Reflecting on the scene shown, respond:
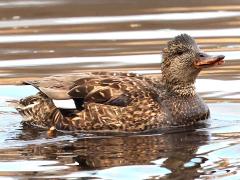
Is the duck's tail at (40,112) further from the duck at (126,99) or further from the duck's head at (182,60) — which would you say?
the duck's head at (182,60)

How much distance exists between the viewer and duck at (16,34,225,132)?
12.6 m

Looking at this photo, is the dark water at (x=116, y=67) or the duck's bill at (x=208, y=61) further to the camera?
the duck's bill at (x=208, y=61)

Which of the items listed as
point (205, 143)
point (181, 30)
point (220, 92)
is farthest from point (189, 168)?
point (181, 30)

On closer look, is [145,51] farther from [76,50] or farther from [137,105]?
[137,105]

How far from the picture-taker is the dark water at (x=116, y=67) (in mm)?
10820

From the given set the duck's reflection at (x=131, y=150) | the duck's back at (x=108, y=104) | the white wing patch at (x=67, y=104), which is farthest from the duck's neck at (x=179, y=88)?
the white wing patch at (x=67, y=104)

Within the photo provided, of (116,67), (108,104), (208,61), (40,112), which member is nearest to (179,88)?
(208,61)

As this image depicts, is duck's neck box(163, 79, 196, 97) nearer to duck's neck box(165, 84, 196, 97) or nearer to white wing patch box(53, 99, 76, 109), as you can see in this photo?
duck's neck box(165, 84, 196, 97)

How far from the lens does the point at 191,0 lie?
70.1 feet

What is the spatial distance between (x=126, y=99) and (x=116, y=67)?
326 centimetres

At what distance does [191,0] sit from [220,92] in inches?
287

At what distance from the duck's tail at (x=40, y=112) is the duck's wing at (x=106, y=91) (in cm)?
38

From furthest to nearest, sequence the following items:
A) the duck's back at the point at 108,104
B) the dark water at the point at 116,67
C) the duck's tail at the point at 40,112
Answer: the duck's tail at the point at 40,112 < the duck's back at the point at 108,104 < the dark water at the point at 116,67

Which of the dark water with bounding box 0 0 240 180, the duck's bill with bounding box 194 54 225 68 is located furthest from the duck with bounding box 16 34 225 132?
the dark water with bounding box 0 0 240 180
